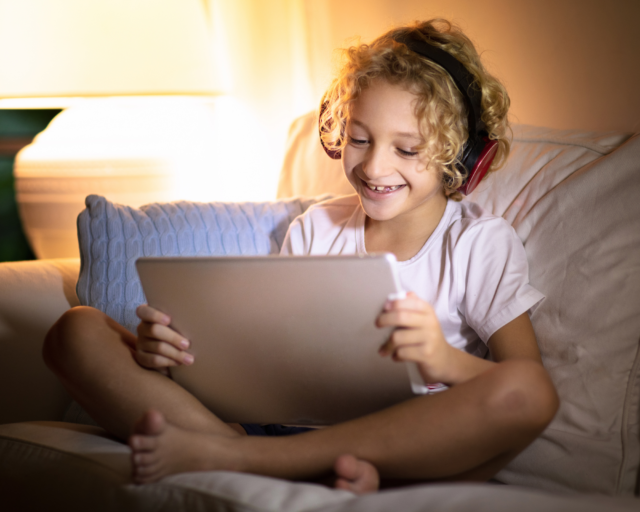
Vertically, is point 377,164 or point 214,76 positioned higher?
point 214,76

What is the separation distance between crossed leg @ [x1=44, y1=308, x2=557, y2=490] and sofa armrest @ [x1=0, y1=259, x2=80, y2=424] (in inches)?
13.8

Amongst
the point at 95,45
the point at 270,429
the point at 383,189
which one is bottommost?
the point at 270,429

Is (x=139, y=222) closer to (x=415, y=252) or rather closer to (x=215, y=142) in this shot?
(x=415, y=252)

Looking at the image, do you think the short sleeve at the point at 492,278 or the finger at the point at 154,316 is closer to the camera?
the finger at the point at 154,316

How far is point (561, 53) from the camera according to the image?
1207 millimetres

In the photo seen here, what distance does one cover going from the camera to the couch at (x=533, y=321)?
0.54m

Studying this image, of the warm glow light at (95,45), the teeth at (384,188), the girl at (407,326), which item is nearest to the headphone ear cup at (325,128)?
the girl at (407,326)

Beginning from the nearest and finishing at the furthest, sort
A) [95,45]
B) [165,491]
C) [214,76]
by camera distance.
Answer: [165,491] < [95,45] < [214,76]

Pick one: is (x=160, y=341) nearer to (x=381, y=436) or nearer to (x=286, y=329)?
(x=286, y=329)

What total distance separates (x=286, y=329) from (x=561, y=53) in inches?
37.6

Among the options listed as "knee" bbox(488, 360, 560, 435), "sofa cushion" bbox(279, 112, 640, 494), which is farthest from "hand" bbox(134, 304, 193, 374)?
"sofa cushion" bbox(279, 112, 640, 494)

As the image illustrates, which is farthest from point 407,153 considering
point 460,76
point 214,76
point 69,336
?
point 214,76

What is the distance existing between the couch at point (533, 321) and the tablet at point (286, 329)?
0.15 m

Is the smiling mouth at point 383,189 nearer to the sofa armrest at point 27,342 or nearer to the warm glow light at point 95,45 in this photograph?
the sofa armrest at point 27,342
